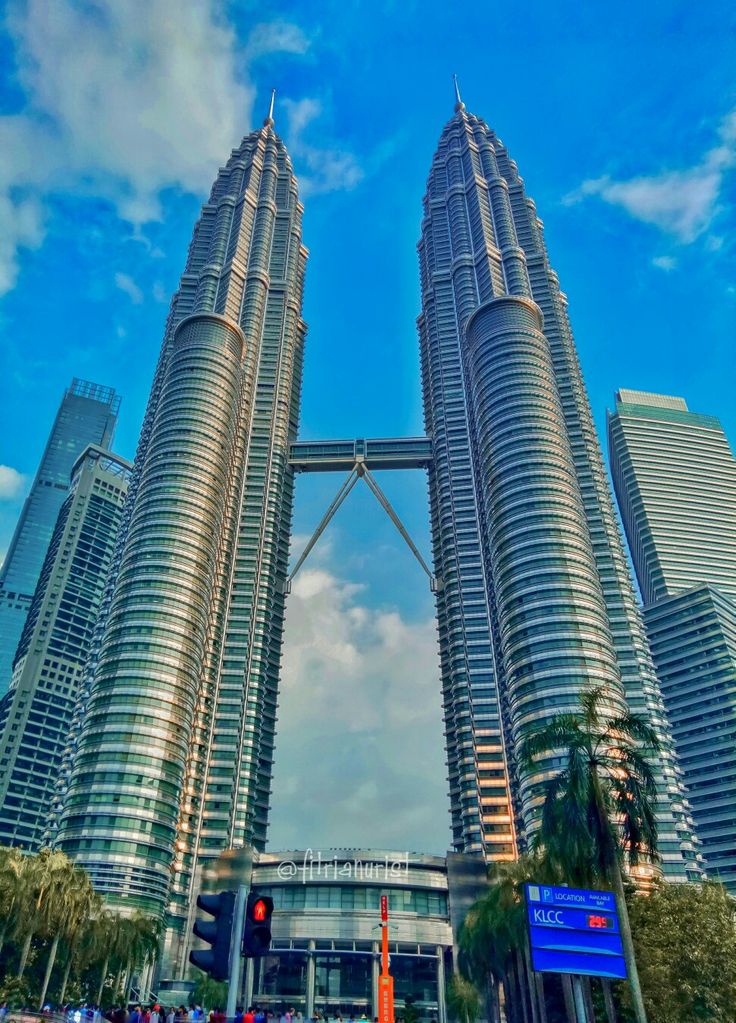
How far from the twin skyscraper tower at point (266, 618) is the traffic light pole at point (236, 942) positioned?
371 feet

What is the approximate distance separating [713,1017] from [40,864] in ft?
163

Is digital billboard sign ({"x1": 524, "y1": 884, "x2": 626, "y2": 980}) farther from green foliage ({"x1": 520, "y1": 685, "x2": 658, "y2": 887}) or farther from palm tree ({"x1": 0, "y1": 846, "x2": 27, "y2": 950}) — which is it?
palm tree ({"x1": 0, "y1": 846, "x2": 27, "y2": 950})

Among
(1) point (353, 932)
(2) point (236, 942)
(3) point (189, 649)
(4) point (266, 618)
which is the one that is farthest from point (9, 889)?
(4) point (266, 618)

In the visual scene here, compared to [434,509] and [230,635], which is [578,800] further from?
[434,509]

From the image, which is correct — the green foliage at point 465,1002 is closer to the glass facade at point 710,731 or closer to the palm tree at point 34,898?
the palm tree at point 34,898

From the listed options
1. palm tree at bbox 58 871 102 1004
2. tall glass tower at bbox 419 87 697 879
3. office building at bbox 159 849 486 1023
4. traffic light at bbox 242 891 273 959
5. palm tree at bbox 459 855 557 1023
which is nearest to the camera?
traffic light at bbox 242 891 273 959

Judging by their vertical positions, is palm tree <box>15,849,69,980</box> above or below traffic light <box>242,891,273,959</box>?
above

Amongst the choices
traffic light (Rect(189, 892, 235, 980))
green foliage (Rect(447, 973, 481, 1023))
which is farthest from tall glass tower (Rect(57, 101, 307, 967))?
→ traffic light (Rect(189, 892, 235, 980))

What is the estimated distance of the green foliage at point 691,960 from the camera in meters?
44.9

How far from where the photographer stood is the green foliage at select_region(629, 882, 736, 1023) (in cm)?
4488

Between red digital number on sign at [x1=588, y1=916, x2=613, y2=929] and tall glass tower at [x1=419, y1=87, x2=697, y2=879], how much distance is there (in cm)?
8775

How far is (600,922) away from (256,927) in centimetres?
2696

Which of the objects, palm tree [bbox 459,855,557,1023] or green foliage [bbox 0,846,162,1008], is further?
palm tree [bbox 459,855,557,1023]

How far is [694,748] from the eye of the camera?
186 metres
